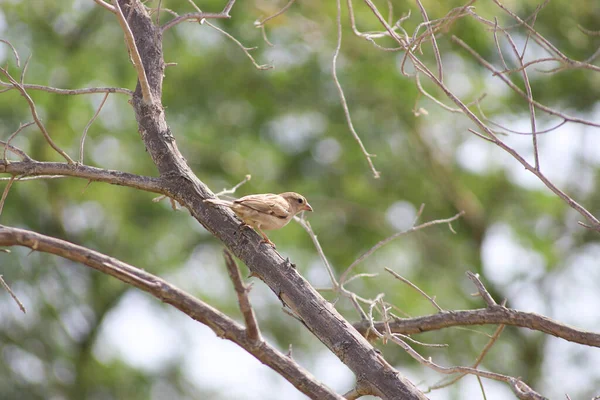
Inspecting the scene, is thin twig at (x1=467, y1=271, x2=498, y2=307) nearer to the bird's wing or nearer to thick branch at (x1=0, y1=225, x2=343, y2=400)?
thick branch at (x1=0, y1=225, x2=343, y2=400)

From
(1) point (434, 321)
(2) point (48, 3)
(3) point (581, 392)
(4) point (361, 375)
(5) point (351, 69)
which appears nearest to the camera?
(4) point (361, 375)

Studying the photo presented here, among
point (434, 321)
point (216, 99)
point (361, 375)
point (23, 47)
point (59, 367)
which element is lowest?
point (361, 375)

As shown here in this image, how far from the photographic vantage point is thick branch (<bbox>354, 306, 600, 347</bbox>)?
345cm

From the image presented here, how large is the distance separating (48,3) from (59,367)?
20.4 ft

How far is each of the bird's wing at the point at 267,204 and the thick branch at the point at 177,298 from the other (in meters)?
1.40

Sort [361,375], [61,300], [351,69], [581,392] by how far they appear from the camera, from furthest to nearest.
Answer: [61,300]
[581,392]
[351,69]
[361,375]

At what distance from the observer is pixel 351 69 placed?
10.1 metres

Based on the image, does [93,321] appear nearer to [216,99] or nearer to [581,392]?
[216,99]

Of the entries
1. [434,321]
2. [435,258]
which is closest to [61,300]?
[435,258]

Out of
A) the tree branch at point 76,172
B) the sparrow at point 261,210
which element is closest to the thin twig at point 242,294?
the sparrow at point 261,210

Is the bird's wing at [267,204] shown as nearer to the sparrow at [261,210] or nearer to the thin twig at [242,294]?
the sparrow at [261,210]

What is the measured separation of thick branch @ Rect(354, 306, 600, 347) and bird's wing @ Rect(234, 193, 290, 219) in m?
1.07

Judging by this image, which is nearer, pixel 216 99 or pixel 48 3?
pixel 216 99

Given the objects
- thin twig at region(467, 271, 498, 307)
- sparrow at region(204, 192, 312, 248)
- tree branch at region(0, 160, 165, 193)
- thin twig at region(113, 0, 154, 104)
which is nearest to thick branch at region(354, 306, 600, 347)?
thin twig at region(467, 271, 498, 307)
